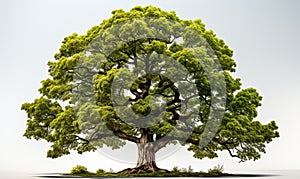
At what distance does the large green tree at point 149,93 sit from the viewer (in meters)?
23.4

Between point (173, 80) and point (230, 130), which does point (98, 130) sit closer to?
point (173, 80)

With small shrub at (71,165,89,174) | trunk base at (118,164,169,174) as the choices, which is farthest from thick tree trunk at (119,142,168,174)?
small shrub at (71,165,89,174)

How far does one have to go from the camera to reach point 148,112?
23.5m

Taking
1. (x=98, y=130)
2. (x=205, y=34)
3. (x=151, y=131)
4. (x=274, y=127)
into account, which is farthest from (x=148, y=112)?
(x=274, y=127)

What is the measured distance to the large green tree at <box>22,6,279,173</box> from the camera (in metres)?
23.4

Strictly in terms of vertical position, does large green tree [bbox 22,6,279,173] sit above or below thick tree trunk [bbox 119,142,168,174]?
above

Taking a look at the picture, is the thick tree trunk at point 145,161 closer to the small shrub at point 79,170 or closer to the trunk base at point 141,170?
the trunk base at point 141,170

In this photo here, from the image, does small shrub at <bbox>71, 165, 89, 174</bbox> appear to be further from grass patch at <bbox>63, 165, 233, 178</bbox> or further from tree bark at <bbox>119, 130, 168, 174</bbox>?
tree bark at <bbox>119, 130, 168, 174</bbox>

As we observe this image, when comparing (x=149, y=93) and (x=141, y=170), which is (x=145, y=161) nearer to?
(x=141, y=170)

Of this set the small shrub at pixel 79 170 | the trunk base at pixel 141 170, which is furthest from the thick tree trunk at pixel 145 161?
the small shrub at pixel 79 170

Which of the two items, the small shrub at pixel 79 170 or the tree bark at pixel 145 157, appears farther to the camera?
the small shrub at pixel 79 170

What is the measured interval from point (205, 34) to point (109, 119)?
620 cm

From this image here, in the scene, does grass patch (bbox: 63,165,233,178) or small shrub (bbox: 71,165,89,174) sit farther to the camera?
small shrub (bbox: 71,165,89,174)

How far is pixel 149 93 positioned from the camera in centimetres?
2464
